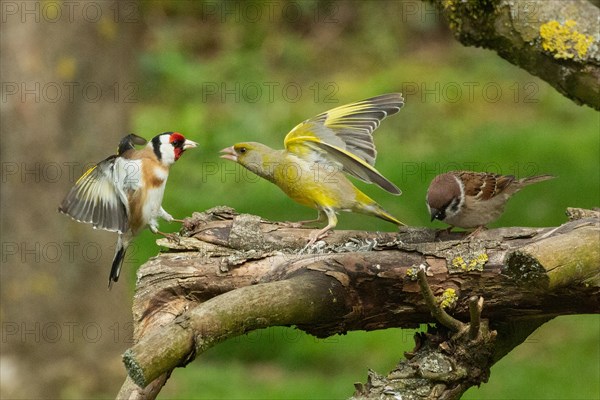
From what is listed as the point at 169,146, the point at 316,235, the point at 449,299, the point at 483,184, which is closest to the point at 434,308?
the point at 449,299

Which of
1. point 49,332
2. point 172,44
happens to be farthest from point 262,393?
point 172,44

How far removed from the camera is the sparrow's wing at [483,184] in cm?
498

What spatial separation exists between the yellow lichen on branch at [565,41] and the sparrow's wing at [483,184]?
0.92 m

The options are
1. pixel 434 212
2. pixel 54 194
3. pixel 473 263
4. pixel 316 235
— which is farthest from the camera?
pixel 54 194

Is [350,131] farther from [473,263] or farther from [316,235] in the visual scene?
[473,263]

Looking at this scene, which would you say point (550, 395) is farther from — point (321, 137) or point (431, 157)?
point (431, 157)

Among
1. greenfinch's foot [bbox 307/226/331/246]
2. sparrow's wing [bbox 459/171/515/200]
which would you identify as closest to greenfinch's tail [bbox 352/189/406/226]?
sparrow's wing [bbox 459/171/515/200]

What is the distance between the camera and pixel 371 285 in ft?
11.6

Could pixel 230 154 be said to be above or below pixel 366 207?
above

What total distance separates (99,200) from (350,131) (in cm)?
129

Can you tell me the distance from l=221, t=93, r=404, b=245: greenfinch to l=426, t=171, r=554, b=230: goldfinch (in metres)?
0.24

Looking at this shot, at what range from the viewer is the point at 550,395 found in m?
7.15

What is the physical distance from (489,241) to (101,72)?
498 cm

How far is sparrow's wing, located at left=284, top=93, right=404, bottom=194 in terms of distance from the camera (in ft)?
16.3
